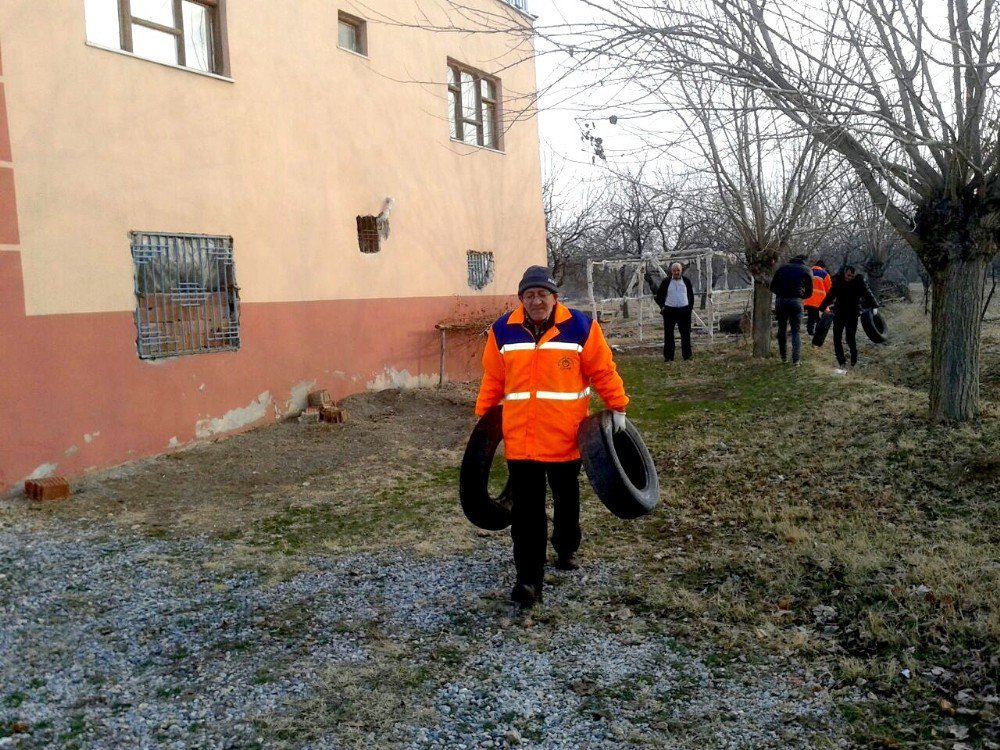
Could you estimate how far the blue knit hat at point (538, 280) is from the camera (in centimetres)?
414

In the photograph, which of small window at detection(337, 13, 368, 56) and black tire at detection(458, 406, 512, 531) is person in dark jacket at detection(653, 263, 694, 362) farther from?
black tire at detection(458, 406, 512, 531)

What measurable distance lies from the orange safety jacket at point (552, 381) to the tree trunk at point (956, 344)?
15.3ft

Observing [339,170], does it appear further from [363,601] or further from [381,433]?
[363,601]

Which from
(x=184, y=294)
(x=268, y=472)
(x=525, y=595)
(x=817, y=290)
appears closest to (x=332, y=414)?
(x=268, y=472)

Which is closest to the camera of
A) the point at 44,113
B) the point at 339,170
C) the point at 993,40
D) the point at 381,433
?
the point at 993,40

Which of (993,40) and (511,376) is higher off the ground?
(993,40)

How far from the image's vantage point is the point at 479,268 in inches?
555

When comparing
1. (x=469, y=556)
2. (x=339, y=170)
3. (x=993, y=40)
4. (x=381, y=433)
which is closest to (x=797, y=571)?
(x=469, y=556)

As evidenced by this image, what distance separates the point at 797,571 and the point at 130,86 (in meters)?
7.42

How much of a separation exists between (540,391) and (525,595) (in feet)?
3.69

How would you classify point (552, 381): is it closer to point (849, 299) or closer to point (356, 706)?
point (356, 706)

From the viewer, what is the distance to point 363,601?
15.0ft

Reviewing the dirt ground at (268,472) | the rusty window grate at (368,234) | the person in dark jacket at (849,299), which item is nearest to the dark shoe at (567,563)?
the dirt ground at (268,472)

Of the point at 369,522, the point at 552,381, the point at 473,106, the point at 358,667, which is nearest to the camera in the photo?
the point at 358,667
